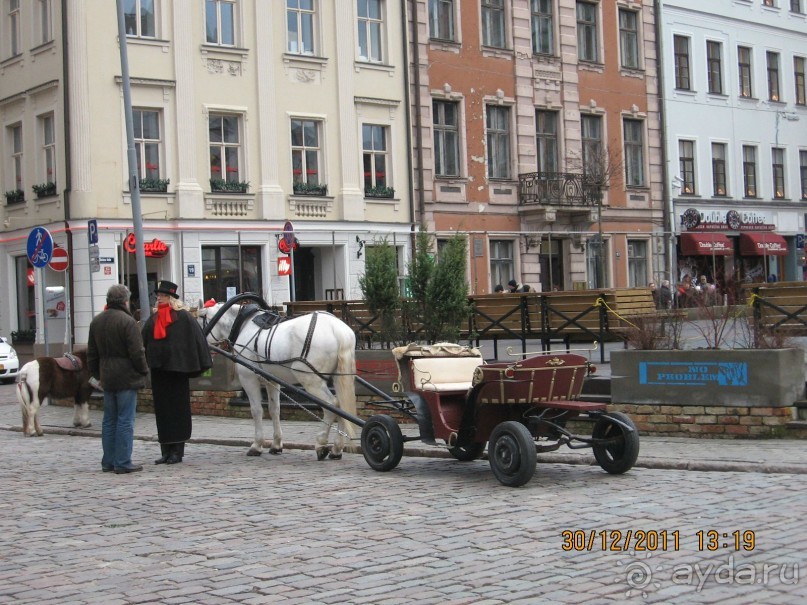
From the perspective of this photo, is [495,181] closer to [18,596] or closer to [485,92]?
[485,92]

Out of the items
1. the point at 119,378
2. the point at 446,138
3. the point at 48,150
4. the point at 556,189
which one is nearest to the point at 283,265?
the point at 48,150

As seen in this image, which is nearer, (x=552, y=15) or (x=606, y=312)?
(x=606, y=312)

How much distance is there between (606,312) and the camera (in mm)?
18484

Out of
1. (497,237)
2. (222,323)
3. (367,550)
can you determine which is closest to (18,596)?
(367,550)

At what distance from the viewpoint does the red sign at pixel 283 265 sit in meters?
32.6

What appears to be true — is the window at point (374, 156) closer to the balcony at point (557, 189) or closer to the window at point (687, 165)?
the balcony at point (557, 189)

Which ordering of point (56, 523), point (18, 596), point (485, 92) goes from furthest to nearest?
point (485, 92) < point (56, 523) < point (18, 596)

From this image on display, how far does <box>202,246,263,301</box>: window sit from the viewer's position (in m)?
33.2

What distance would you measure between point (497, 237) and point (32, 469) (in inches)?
1035

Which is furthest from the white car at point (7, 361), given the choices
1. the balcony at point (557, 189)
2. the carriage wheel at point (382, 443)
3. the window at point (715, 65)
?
the window at point (715, 65)

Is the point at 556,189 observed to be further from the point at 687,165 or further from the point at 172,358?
the point at 172,358

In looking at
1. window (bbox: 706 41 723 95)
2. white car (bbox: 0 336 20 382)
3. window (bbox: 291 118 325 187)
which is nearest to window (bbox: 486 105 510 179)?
window (bbox: 291 118 325 187)

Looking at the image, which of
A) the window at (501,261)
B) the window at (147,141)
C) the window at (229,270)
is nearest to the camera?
the window at (147,141)

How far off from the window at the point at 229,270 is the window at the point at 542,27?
42.5ft
